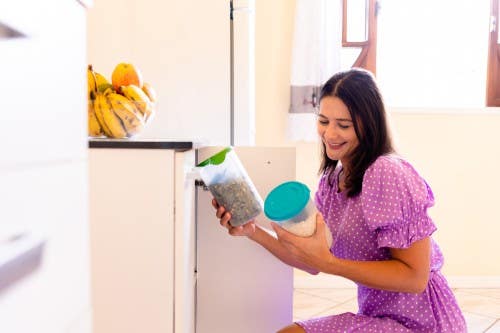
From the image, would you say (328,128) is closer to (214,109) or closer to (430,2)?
(214,109)

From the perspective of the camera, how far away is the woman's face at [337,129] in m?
1.17

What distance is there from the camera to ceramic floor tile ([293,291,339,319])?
7.81ft

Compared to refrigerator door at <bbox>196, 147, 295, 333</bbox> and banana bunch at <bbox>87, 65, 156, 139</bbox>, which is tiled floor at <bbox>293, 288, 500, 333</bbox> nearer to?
refrigerator door at <bbox>196, 147, 295, 333</bbox>

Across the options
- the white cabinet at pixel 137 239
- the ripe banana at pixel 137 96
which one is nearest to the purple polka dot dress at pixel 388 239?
the white cabinet at pixel 137 239

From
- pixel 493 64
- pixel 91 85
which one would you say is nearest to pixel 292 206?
pixel 91 85

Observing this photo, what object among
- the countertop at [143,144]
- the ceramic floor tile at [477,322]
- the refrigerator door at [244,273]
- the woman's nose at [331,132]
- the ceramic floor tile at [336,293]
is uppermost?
the woman's nose at [331,132]

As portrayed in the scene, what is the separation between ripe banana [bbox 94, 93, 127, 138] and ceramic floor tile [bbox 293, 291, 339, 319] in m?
1.45

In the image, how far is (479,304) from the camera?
8.41 ft

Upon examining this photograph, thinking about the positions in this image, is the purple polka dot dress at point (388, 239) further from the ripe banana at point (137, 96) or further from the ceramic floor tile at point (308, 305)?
the ceramic floor tile at point (308, 305)

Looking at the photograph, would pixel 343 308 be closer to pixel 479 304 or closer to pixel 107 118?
pixel 479 304

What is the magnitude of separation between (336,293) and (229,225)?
1754mm

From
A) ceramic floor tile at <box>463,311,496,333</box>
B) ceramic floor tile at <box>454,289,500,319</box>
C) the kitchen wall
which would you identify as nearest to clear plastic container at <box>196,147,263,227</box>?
ceramic floor tile at <box>463,311,496,333</box>

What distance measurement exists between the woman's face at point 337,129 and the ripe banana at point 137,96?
0.39 meters

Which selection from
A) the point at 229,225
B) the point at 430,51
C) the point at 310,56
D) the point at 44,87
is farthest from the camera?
the point at 430,51
